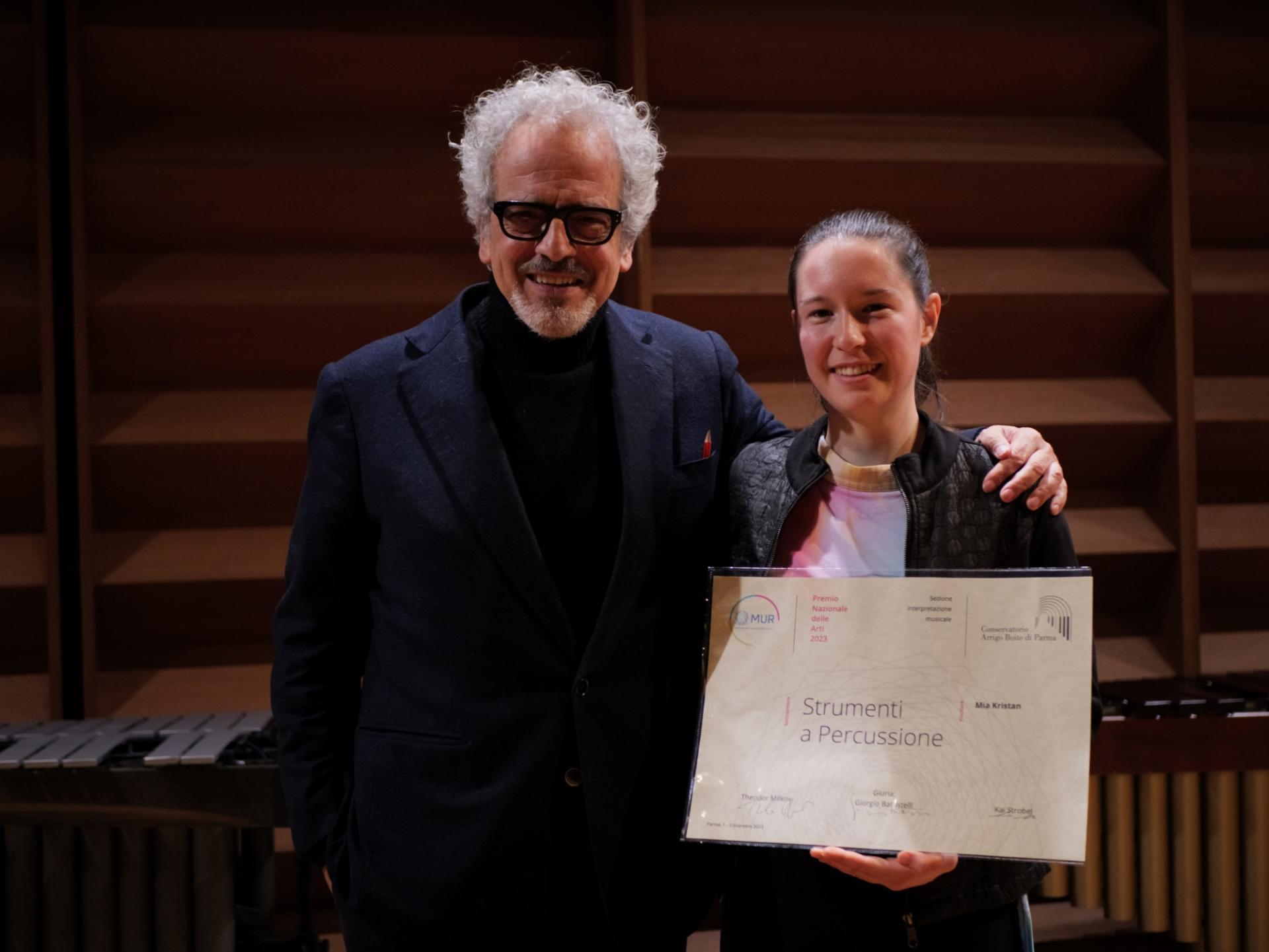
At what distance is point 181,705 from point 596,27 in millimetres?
2412

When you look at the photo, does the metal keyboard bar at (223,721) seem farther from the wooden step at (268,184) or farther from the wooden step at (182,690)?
the wooden step at (268,184)

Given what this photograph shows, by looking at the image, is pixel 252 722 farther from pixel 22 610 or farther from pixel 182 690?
pixel 22 610

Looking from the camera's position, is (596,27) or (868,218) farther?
(596,27)

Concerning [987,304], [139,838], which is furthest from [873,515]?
[987,304]

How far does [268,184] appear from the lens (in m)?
2.83

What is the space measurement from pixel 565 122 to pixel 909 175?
6.46 ft

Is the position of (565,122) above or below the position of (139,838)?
above

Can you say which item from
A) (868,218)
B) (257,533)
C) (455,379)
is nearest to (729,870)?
(455,379)

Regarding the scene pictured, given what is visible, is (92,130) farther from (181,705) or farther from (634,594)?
(634,594)

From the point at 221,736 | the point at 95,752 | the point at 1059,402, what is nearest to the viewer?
the point at 95,752

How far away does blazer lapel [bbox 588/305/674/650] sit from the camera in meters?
1.38

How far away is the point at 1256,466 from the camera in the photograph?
132 inches

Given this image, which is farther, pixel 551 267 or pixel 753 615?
pixel 551 267

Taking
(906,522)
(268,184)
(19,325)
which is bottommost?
(906,522)
